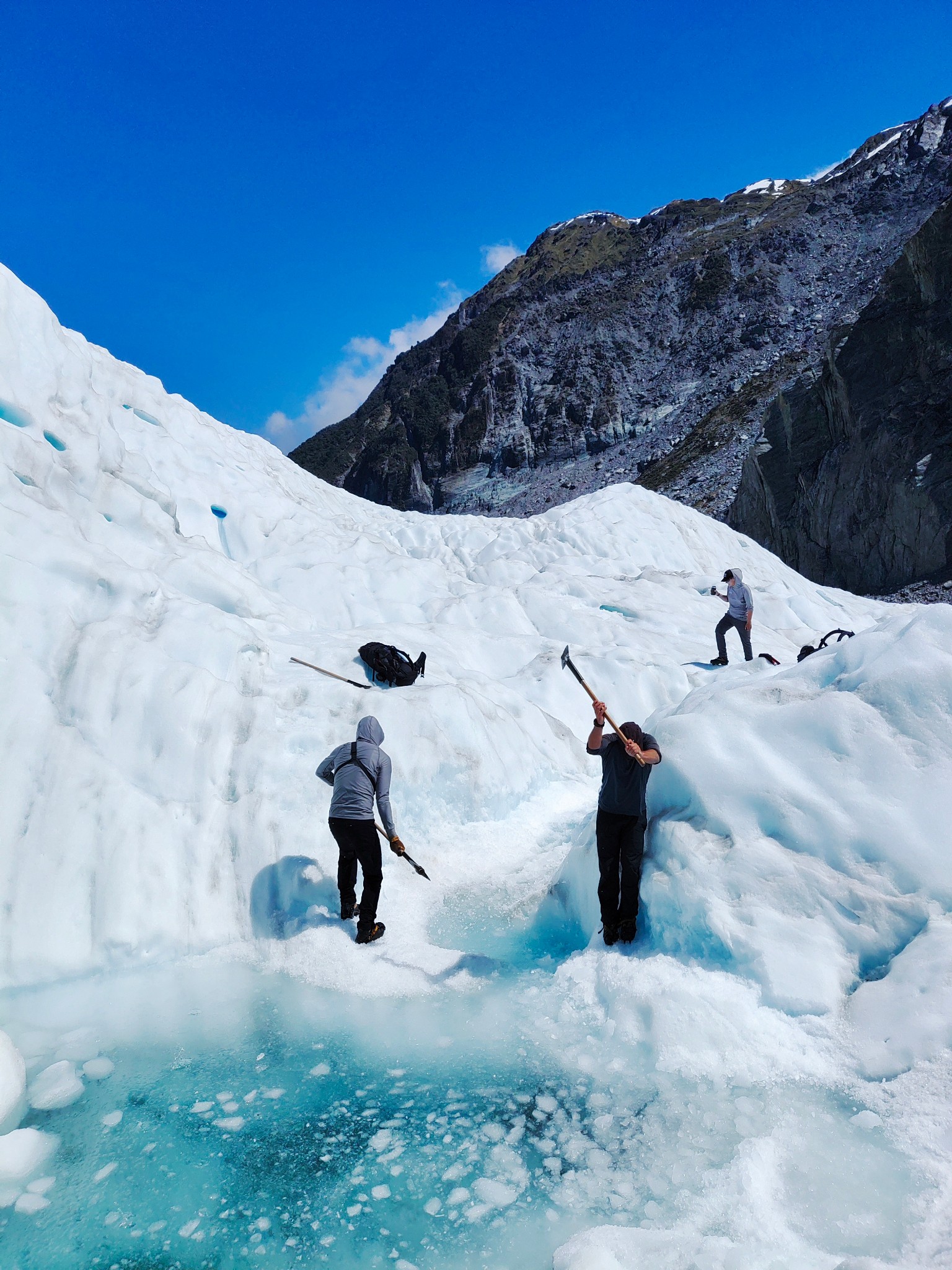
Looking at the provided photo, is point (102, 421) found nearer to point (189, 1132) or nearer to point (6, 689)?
point (6, 689)

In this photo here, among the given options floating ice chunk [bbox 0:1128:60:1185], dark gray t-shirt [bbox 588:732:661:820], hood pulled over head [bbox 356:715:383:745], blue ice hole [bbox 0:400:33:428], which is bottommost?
floating ice chunk [bbox 0:1128:60:1185]

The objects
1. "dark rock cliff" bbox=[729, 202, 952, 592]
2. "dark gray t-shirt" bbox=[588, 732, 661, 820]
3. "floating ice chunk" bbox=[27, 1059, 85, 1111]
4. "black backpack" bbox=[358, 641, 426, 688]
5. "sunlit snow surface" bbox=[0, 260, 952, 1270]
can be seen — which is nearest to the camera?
"sunlit snow surface" bbox=[0, 260, 952, 1270]

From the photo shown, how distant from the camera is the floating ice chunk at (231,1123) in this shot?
3.47 metres

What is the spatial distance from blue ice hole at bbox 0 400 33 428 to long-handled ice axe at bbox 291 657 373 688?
483 cm

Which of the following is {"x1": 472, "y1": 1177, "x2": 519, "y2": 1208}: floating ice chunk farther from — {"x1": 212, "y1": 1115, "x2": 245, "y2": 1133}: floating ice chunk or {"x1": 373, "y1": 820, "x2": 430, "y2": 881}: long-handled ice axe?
{"x1": 373, "y1": 820, "x2": 430, "y2": 881}: long-handled ice axe

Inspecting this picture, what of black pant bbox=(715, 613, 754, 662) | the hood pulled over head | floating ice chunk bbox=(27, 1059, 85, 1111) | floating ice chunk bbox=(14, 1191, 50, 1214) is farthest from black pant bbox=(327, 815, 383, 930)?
black pant bbox=(715, 613, 754, 662)

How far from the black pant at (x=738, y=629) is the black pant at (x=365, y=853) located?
8.33 metres

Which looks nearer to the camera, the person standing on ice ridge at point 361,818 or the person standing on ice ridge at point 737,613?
the person standing on ice ridge at point 361,818

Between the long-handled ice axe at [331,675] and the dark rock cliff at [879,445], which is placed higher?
the dark rock cliff at [879,445]

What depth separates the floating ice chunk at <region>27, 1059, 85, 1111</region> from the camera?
143 inches

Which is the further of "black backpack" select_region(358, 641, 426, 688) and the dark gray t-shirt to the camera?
"black backpack" select_region(358, 641, 426, 688)

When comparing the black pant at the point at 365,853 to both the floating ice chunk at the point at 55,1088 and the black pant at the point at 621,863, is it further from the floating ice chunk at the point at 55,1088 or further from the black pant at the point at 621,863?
the floating ice chunk at the point at 55,1088

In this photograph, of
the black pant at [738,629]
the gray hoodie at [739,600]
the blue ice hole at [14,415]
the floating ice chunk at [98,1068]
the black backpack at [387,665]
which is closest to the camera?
the floating ice chunk at [98,1068]

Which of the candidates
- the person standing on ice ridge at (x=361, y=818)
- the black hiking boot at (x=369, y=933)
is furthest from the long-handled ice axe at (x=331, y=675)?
the black hiking boot at (x=369, y=933)
